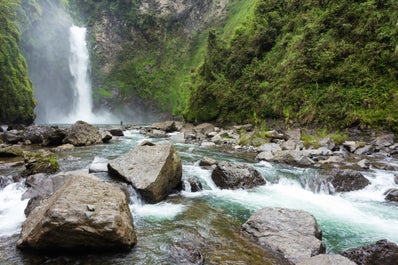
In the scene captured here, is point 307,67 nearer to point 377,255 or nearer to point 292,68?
point 292,68

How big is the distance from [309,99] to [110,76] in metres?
50.7

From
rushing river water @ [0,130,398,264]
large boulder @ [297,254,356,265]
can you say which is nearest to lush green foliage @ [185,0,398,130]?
rushing river water @ [0,130,398,264]

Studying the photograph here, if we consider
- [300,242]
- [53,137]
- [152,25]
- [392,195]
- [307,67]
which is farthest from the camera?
[152,25]

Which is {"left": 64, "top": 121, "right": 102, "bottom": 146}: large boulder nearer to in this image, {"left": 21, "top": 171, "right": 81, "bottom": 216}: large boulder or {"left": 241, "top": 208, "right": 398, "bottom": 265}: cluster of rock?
{"left": 21, "top": 171, "right": 81, "bottom": 216}: large boulder

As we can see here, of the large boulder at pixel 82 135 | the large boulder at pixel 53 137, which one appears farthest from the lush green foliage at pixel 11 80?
the large boulder at pixel 82 135

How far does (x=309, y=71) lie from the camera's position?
72.7ft

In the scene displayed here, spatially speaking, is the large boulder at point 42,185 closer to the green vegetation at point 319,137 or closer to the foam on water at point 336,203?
the foam on water at point 336,203

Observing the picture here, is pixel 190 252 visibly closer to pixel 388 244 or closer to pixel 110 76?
pixel 388 244

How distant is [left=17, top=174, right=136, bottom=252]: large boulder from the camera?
15.6ft

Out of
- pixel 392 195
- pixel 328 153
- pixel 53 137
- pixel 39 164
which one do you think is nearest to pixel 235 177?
pixel 392 195

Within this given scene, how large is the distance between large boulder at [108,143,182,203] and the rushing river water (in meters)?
0.32

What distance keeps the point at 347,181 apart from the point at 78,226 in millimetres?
9217

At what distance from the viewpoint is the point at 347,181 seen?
1014 cm

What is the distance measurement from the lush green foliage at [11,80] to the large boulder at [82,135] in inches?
716
